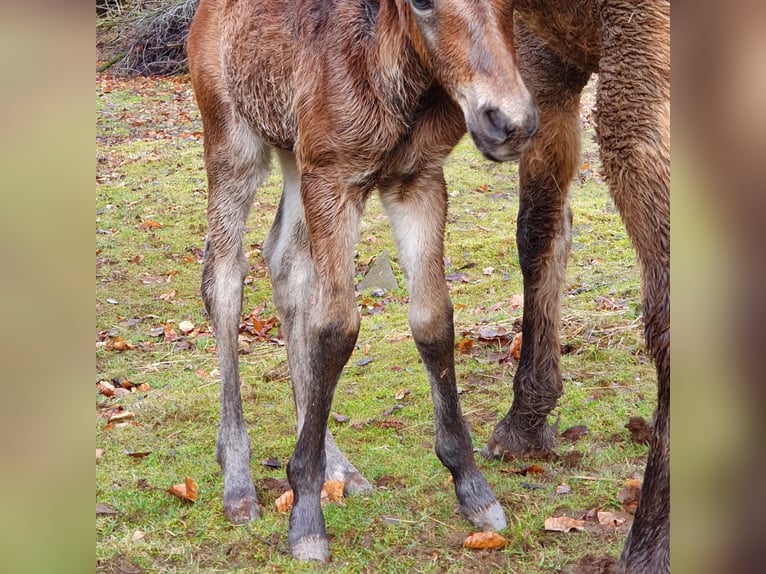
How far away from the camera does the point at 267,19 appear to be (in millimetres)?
4184

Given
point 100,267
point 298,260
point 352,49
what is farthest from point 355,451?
point 100,267

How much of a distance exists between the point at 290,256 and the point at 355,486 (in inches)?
51.0

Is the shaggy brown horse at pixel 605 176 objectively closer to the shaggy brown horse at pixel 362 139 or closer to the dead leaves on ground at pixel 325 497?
the shaggy brown horse at pixel 362 139

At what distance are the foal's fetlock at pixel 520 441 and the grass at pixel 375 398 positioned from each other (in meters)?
0.09

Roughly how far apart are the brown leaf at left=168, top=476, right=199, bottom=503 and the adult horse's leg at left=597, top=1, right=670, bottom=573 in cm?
216

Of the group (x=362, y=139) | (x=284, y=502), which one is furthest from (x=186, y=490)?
(x=362, y=139)

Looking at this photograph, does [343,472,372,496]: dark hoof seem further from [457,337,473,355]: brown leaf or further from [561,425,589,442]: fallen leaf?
[457,337,473,355]: brown leaf

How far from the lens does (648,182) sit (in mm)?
2914

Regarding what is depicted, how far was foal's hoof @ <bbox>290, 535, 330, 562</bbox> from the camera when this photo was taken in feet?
11.7

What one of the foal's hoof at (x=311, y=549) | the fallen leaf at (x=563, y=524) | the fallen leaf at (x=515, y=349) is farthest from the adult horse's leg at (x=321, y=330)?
the fallen leaf at (x=515, y=349)

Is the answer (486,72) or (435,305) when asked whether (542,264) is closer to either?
(435,305)
